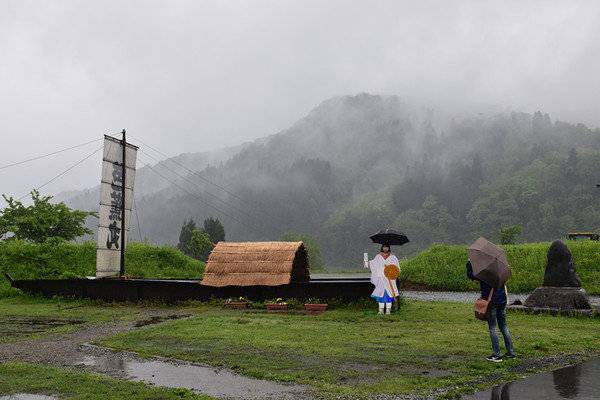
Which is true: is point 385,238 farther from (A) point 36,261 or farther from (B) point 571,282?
(A) point 36,261

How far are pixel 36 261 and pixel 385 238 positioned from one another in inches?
884

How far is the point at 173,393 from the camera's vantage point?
7.46 m

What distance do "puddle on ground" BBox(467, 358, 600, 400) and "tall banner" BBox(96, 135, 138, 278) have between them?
777 inches

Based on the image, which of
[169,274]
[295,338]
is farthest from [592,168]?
[295,338]

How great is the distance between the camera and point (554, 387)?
25.4ft

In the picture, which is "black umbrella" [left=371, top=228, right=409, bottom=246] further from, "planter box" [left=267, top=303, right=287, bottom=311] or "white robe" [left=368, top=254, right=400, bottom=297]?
"planter box" [left=267, top=303, right=287, bottom=311]

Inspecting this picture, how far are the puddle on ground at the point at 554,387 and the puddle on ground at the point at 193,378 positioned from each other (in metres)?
2.83

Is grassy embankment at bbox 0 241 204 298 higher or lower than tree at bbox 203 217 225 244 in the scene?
lower

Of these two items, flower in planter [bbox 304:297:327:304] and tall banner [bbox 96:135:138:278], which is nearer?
flower in planter [bbox 304:297:327:304]

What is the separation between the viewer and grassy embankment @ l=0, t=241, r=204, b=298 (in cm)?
3044

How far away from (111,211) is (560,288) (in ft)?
61.0

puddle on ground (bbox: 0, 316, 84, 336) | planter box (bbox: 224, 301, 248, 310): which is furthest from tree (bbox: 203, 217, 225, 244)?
puddle on ground (bbox: 0, 316, 84, 336)

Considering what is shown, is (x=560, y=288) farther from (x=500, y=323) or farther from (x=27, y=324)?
(x=27, y=324)

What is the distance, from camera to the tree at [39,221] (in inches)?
1638
